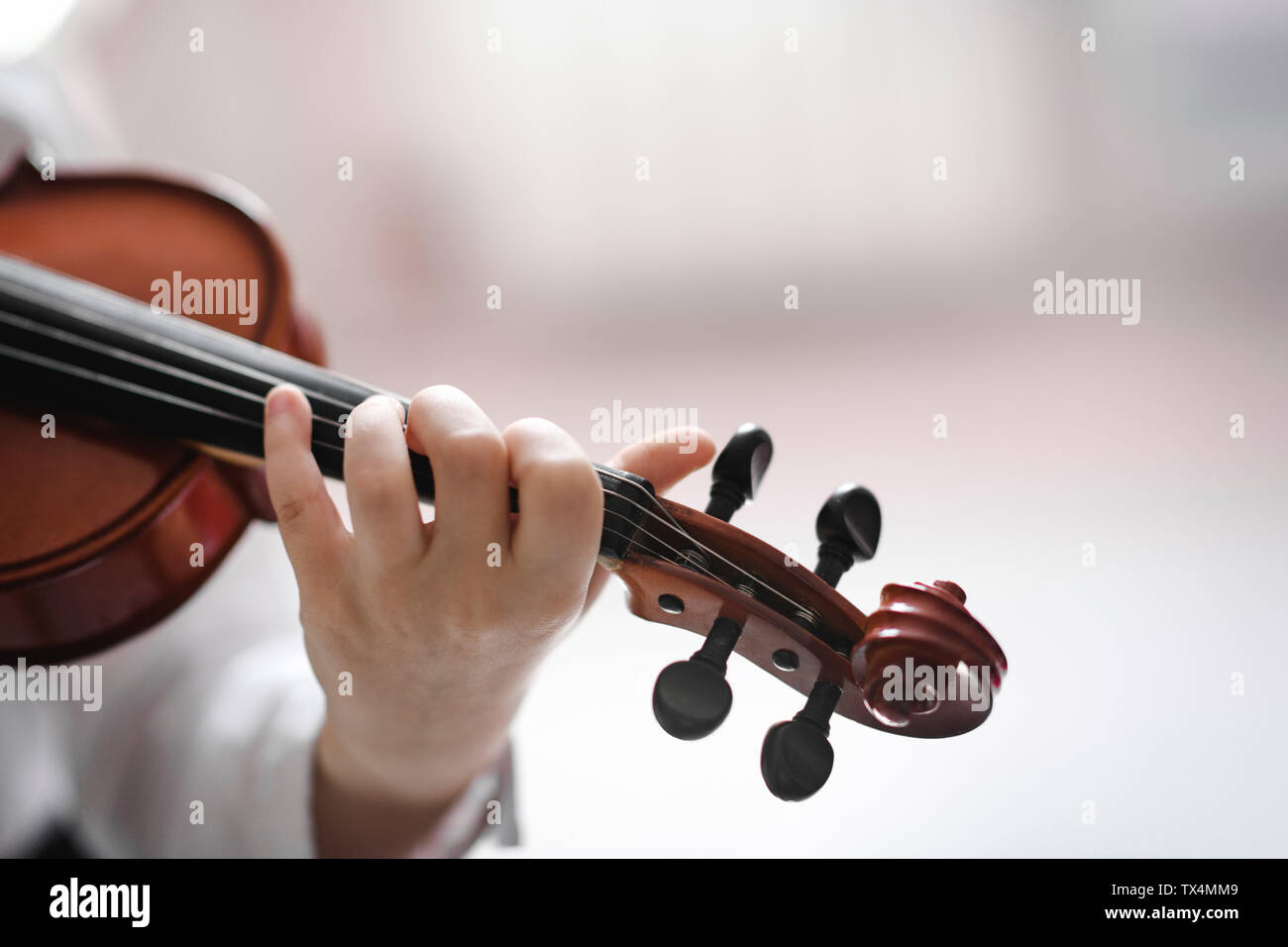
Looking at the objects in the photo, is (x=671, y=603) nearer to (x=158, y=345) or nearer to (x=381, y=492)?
(x=381, y=492)

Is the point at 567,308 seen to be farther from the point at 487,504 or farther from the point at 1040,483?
the point at 487,504

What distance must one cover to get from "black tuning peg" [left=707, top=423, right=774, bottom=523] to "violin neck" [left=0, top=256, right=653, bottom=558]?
18 cm

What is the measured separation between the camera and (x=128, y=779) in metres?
0.56

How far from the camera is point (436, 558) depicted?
14.2 inches

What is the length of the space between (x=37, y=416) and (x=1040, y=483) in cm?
117

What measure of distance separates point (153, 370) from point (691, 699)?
36cm

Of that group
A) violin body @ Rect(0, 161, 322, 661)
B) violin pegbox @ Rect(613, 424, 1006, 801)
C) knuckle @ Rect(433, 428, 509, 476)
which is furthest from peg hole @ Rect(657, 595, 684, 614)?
violin body @ Rect(0, 161, 322, 661)

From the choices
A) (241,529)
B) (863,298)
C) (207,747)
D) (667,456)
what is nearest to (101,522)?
(241,529)

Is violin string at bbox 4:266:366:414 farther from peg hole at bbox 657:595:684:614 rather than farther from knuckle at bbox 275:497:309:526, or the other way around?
peg hole at bbox 657:595:684:614

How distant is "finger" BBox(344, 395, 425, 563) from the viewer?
0.35 meters

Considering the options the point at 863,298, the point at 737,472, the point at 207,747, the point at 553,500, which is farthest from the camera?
the point at 863,298

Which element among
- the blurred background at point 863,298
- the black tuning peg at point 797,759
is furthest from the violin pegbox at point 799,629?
the blurred background at point 863,298

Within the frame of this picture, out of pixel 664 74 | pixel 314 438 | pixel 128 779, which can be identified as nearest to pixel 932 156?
pixel 664 74

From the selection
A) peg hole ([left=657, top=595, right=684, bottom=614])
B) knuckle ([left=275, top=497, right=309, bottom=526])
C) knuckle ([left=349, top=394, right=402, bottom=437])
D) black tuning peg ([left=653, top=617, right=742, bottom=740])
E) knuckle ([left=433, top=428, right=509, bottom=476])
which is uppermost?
knuckle ([left=349, top=394, right=402, bottom=437])
